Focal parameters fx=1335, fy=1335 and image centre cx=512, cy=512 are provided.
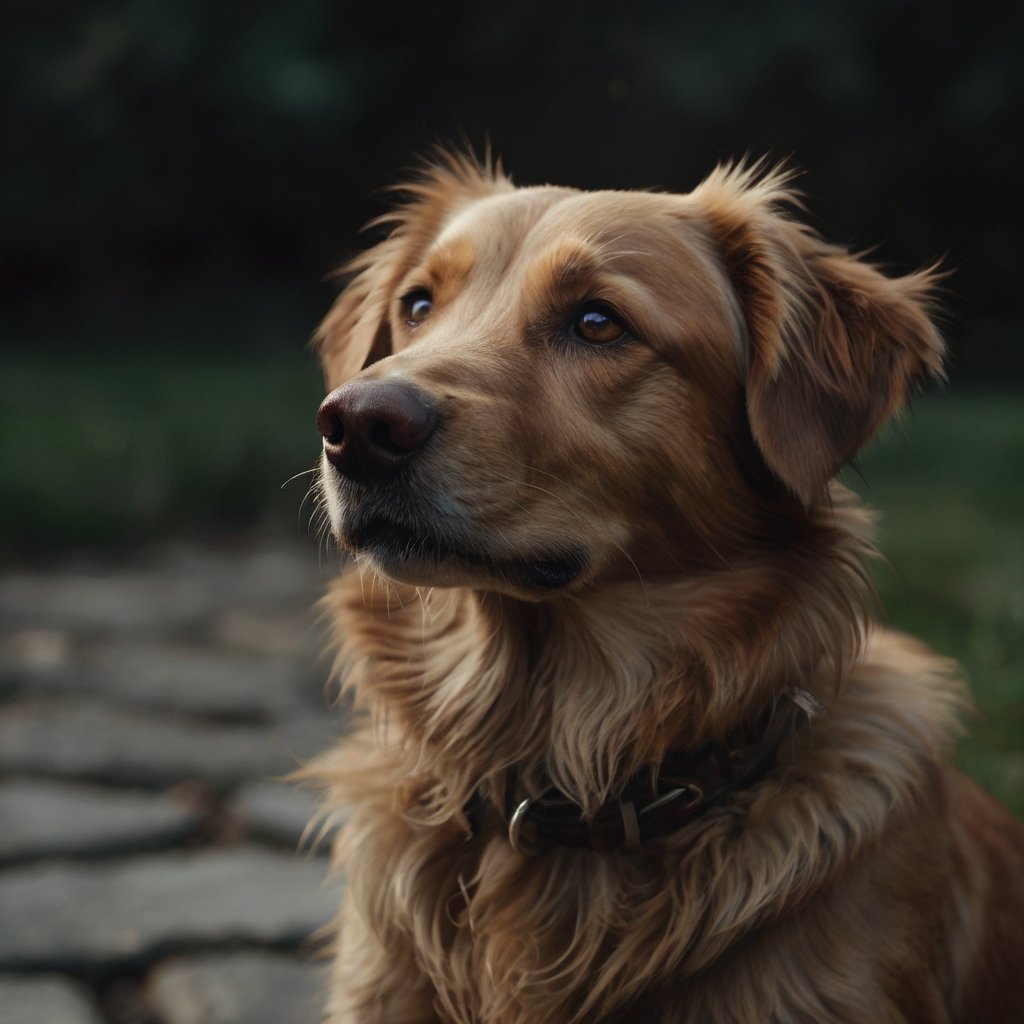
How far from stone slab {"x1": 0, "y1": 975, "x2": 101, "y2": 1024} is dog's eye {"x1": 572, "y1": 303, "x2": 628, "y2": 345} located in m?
1.61

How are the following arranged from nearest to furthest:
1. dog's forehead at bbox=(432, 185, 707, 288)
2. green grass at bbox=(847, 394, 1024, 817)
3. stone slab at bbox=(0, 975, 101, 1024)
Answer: dog's forehead at bbox=(432, 185, 707, 288), stone slab at bbox=(0, 975, 101, 1024), green grass at bbox=(847, 394, 1024, 817)

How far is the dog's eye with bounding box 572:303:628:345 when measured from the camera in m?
2.35

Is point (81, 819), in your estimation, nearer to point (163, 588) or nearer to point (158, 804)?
point (158, 804)

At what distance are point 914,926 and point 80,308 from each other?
10.5 m

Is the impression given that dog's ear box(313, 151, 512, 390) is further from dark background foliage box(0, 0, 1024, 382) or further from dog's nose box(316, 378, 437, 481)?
dark background foliage box(0, 0, 1024, 382)

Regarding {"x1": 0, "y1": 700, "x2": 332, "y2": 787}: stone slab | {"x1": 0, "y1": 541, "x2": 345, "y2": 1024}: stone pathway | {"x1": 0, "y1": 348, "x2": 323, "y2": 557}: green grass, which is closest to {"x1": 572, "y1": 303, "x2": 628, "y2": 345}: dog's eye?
{"x1": 0, "y1": 541, "x2": 345, "y2": 1024}: stone pathway

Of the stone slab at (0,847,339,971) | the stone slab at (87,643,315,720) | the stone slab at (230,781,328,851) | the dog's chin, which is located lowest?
the stone slab at (87,643,315,720)

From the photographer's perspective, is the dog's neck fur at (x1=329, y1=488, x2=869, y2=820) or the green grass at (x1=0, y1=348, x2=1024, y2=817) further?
the green grass at (x1=0, y1=348, x2=1024, y2=817)

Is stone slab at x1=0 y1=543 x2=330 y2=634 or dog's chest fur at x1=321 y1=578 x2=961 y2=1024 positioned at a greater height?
dog's chest fur at x1=321 y1=578 x2=961 y2=1024

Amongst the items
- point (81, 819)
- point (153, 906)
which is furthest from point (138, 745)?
point (153, 906)

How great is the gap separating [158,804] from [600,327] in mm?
2011

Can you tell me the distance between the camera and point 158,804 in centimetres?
361

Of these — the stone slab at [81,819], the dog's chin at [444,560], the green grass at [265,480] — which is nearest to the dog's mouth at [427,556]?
the dog's chin at [444,560]

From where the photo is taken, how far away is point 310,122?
31.0ft
